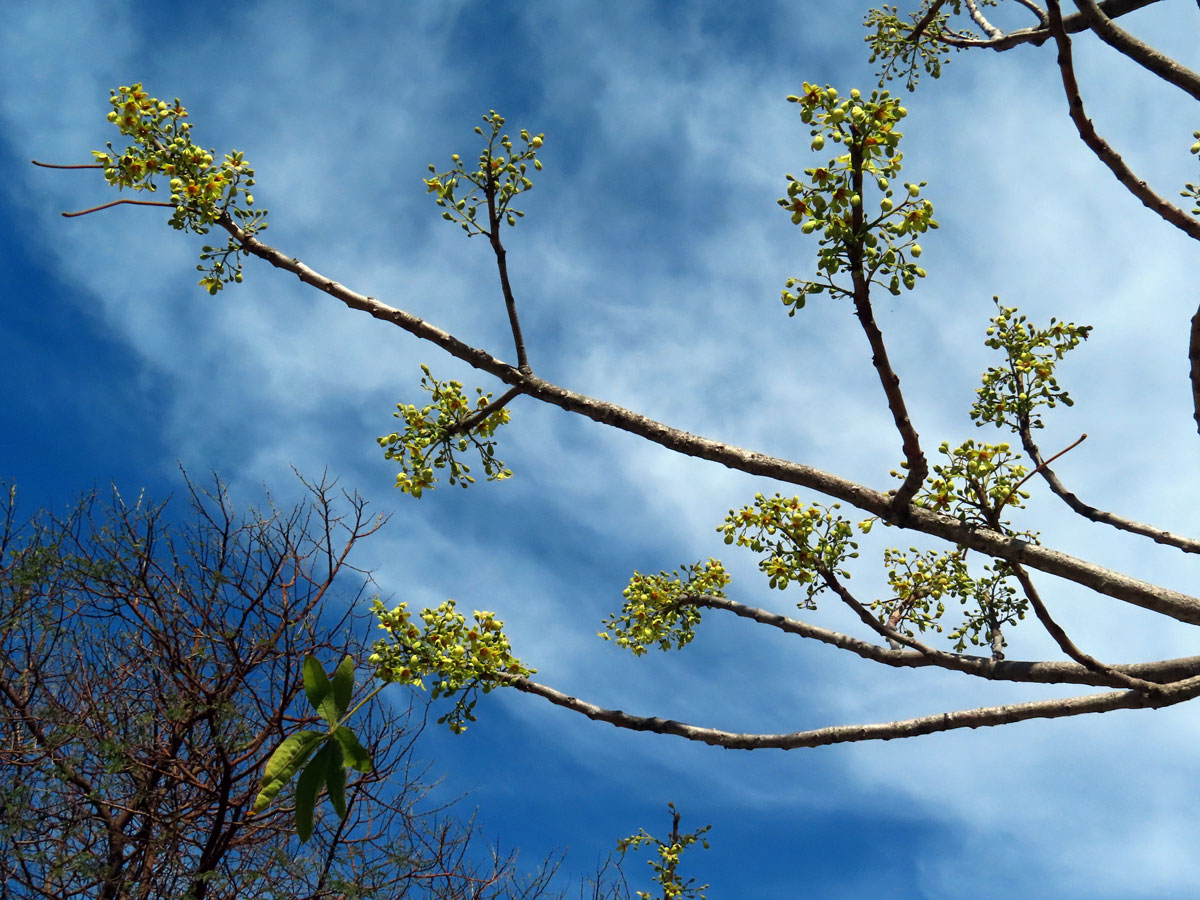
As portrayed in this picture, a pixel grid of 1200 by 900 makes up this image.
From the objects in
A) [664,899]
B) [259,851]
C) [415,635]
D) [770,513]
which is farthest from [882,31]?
[259,851]

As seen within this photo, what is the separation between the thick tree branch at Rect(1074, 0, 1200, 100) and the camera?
14.9 feet

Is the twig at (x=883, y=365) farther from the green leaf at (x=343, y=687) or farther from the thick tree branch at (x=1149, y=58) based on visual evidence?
the thick tree branch at (x=1149, y=58)

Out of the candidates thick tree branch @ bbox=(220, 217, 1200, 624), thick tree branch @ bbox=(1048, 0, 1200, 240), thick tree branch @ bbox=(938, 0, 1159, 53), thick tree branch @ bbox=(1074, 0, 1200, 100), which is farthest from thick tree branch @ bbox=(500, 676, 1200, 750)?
thick tree branch @ bbox=(938, 0, 1159, 53)

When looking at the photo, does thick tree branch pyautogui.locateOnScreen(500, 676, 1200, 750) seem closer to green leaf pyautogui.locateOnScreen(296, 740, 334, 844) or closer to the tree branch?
the tree branch

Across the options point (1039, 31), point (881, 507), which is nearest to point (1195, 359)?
point (881, 507)

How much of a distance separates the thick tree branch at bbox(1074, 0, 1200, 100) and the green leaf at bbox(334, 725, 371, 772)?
5236mm

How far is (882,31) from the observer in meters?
7.41

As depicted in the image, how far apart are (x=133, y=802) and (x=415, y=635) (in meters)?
5.64

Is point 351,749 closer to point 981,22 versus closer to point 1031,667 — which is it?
point 1031,667

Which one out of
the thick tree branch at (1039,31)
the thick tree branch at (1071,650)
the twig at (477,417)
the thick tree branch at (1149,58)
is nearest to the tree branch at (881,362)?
the thick tree branch at (1071,650)

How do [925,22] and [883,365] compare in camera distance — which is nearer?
[883,365]

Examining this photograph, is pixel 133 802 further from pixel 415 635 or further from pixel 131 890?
pixel 415 635

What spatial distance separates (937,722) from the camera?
462 centimetres

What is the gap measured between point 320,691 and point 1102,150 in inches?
180
